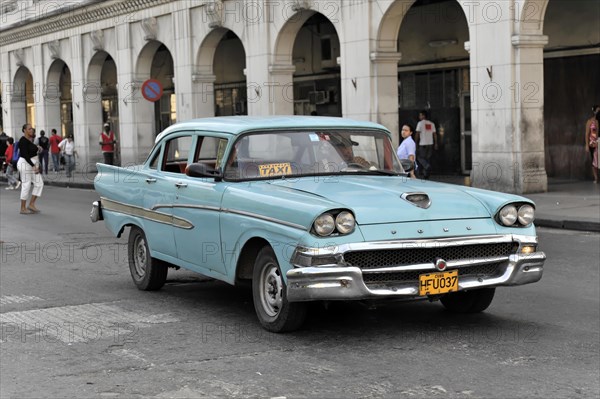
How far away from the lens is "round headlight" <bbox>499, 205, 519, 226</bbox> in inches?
295

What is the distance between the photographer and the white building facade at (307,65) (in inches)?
812

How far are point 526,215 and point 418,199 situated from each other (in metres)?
0.90

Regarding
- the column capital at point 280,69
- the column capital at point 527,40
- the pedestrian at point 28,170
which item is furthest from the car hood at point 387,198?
the column capital at point 280,69

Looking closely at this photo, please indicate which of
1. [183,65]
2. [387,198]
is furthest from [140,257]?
[183,65]

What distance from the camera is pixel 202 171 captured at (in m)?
8.13

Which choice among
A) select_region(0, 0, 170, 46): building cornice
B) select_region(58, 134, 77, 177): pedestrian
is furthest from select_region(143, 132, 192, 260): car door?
select_region(58, 134, 77, 177): pedestrian

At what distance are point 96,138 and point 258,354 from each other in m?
34.5

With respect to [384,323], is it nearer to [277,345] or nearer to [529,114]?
[277,345]

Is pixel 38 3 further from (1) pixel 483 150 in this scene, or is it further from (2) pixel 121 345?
(2) pixel 121 345

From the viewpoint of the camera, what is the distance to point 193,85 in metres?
31.9

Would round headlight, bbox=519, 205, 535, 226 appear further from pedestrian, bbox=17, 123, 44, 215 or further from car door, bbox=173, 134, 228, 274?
pedestrian, bbox=17, 123, 44, 215

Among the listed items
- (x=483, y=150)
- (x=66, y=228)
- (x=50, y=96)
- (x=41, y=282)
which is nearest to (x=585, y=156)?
(x=483, y=150)

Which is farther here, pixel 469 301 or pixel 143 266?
pixel 143 266

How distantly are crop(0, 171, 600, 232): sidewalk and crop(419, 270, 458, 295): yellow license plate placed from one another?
845 cm
